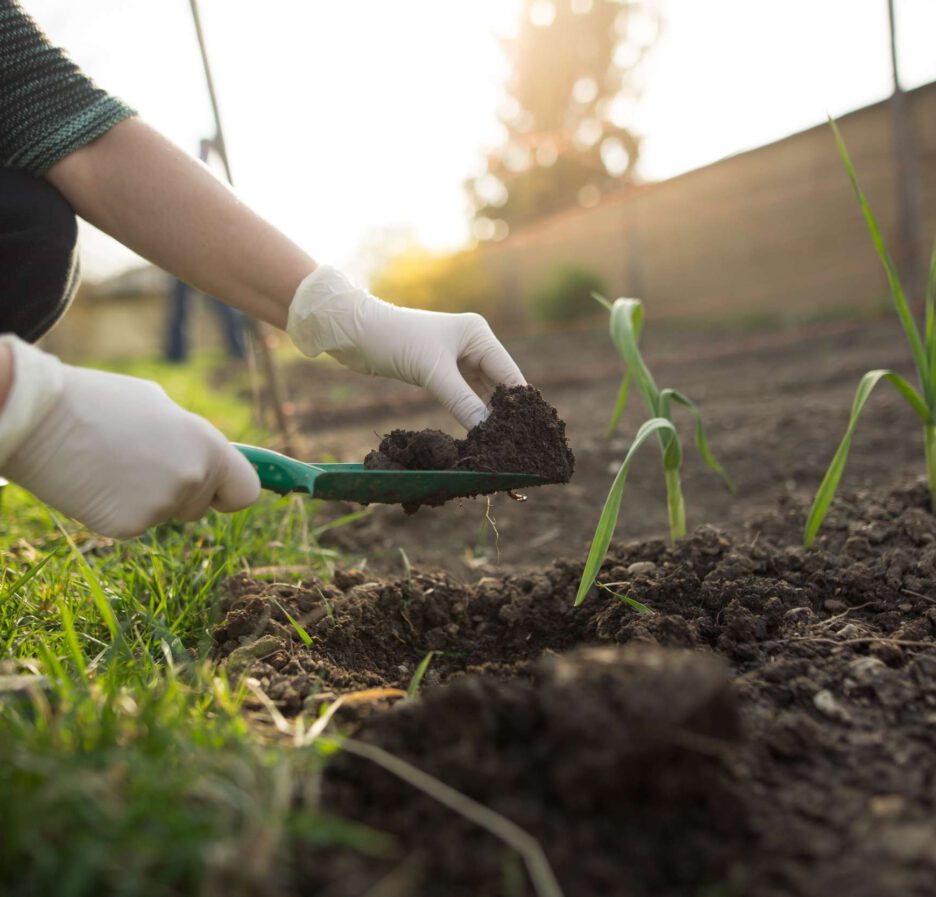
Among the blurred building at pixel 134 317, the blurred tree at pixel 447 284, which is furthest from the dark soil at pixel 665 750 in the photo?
the blurred building at pixel 134 317

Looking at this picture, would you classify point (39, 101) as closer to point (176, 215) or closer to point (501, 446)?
point (176, 215)

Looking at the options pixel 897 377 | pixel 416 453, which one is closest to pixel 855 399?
pixel 897 377

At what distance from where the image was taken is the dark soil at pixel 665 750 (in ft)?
2.26

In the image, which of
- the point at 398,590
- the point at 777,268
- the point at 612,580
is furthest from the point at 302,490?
the point at 777,268

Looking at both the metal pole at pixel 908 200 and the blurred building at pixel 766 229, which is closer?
the metal pole at pixel 908 200

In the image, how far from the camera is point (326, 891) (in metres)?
0.65

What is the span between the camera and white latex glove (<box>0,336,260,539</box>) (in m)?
1.07

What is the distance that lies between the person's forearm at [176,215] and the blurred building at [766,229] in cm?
629

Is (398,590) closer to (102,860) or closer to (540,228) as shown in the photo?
(102,860)

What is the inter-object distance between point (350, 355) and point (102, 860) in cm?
124

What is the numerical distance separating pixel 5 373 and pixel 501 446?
784mm

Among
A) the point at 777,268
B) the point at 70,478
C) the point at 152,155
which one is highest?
the point at 152,155

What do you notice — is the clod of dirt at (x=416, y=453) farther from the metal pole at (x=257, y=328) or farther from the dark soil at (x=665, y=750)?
the metal pole at (x=257, y=328)

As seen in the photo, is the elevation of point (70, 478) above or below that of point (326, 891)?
above
